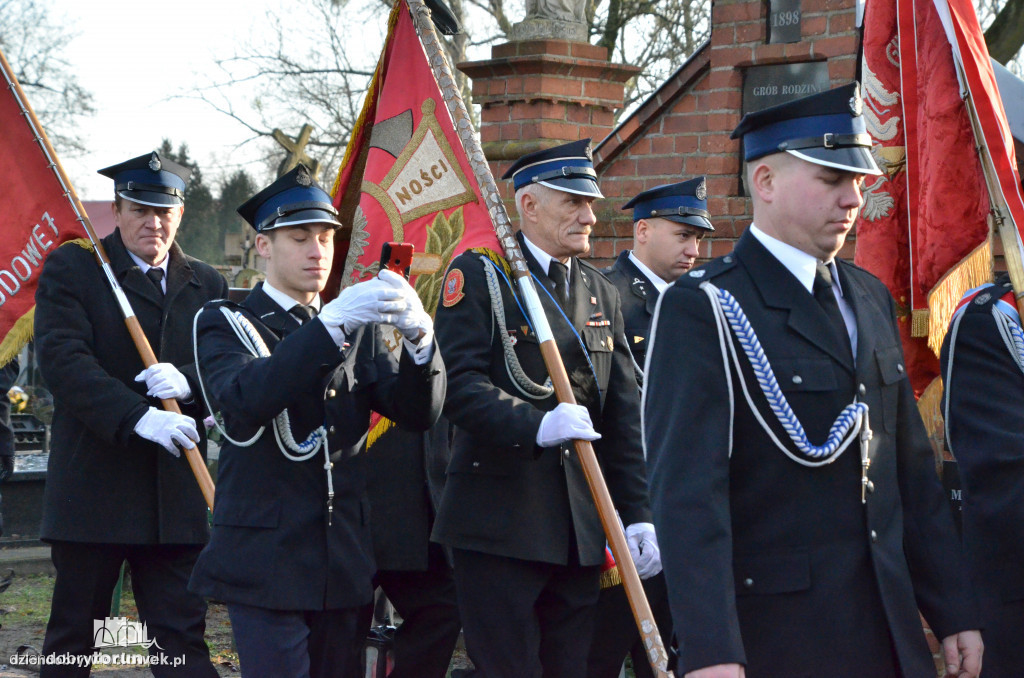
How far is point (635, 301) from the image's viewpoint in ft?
17.2

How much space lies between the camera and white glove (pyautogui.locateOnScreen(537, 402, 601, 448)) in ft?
12.3

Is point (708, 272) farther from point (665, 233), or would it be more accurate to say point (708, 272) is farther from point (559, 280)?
point (665, 233)

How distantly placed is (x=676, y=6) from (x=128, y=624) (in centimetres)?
1652

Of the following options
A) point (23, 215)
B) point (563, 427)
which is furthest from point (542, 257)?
point (23, 215)

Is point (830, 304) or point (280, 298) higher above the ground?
point (280, 298)

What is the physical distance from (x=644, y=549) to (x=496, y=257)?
1079 mm

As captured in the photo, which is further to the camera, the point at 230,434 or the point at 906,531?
the point at 230,434

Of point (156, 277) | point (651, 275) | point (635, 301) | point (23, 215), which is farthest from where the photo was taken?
point (651, 275)

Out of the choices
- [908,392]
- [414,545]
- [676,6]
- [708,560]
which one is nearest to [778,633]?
[708,560]

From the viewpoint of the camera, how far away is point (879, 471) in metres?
2.62

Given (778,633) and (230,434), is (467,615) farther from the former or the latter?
(778,633)

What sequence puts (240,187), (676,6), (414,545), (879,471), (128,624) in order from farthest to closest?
1. (240,187)
2. (676,6)
3. (128,624)
4. (414,545)
5. (879,471)

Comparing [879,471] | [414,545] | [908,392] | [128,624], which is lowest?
[128,624]

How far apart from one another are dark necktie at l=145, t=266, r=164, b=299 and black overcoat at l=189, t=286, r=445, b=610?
1178mm
